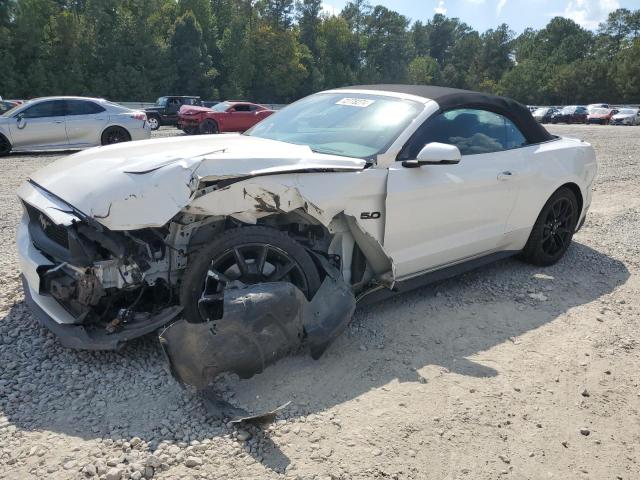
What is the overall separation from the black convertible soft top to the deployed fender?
1.91 meters

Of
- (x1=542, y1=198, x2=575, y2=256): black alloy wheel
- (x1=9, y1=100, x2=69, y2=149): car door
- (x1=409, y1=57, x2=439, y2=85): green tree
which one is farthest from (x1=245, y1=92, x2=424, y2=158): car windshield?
(x1=409, y1=57, x2=439, y2=85): green tree

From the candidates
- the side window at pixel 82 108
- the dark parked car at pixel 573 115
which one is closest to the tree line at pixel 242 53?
the dark parked car at pixel 573 115

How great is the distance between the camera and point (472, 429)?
8.89 ft

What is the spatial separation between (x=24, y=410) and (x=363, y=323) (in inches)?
83.1

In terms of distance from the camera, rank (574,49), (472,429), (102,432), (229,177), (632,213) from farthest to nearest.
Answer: (574,49) < (632,213) < (229,177) < (472,429) < (102,432)

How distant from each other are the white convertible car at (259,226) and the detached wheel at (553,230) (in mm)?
764

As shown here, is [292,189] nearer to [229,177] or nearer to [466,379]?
[229,177]

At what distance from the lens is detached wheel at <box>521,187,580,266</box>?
4801mm

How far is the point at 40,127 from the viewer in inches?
490

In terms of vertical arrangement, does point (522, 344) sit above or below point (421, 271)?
below

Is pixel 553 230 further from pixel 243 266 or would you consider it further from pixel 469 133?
pixel 243 266

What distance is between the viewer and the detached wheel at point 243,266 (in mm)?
2984

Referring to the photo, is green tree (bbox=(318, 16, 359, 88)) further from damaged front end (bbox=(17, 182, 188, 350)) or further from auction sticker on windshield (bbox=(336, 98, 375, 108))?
damaged front end (bbox=(17, 182, 188, 350))

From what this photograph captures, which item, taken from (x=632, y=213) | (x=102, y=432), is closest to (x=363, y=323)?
(x=102, y=432)
